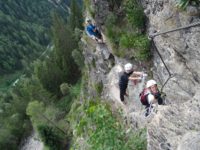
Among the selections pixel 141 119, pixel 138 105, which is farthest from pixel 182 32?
pixel 138 105

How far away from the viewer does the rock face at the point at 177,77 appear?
11.1m

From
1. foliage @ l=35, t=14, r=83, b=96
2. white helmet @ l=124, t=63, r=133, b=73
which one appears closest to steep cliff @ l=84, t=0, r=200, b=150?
white helmet @ l=124, t=63, r=133, b=73

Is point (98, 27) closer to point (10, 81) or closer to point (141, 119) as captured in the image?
point (141, 119)

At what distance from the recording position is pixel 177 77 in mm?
17625

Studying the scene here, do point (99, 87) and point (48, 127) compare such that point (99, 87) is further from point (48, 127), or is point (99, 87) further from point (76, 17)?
point (76, 17)

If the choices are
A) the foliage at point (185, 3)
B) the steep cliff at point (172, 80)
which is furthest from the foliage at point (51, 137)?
the foliage at point (185, 3)

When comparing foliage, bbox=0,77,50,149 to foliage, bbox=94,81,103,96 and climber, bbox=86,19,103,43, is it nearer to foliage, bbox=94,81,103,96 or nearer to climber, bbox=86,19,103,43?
foliage, bbox=94,81,103,96

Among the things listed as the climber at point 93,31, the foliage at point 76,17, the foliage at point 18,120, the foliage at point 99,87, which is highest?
the climber at point 93,31

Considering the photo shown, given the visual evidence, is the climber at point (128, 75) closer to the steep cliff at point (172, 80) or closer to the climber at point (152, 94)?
the steep cliff at point (172, 80)

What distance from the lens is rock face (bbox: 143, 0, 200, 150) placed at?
36.3ft

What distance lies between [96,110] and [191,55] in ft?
19.2

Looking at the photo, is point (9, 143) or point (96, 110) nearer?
point (96, 110)

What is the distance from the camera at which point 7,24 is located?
178 metres

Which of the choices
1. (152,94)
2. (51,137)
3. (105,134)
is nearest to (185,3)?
(152,94)
